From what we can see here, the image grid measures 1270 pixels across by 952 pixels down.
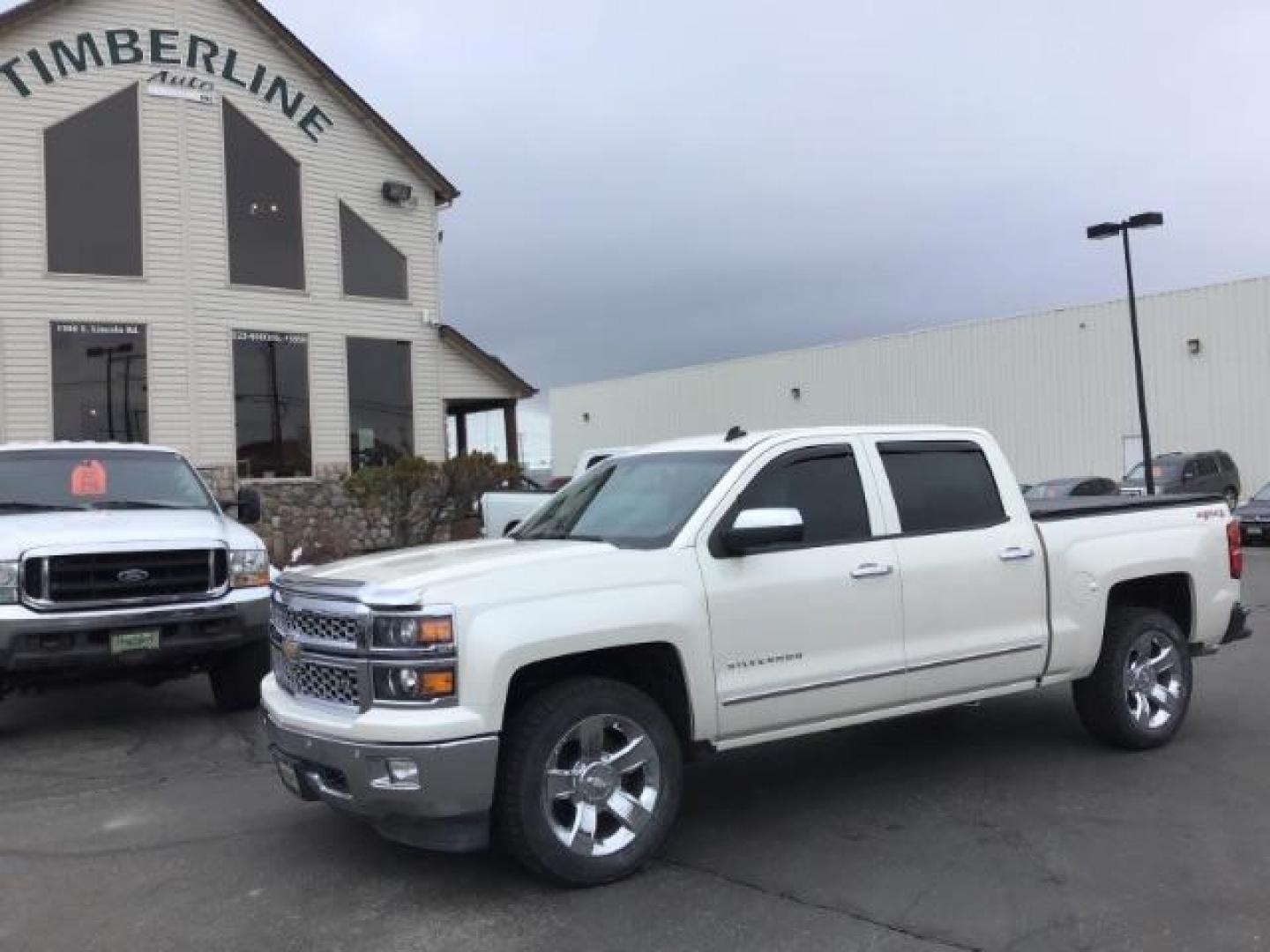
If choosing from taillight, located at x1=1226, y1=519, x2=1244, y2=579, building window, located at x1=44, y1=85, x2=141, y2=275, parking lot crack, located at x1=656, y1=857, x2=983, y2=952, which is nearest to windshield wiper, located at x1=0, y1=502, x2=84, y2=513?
parking lot crack, located at x1=656, y1=857, x2=983, y2=952

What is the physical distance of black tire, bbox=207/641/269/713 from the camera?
8.45m

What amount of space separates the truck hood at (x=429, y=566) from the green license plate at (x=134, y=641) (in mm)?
2788

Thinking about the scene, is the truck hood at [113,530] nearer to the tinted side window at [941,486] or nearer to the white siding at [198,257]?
the tinted side window at [941,486]

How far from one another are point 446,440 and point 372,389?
177cm

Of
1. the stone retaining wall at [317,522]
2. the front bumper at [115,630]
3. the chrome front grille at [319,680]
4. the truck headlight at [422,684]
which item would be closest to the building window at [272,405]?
the stone retaining wall at [317,522]

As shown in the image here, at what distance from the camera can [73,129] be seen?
18219 millimetres

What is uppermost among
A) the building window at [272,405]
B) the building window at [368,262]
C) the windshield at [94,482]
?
the building window at [368,262]

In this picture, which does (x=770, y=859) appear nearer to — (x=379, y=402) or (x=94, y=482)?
(x=94, y=482)

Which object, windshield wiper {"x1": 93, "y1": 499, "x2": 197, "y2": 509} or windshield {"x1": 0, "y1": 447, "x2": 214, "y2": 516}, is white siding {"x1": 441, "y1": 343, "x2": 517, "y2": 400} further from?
windshield wiper {"x1": 93, "y1": 499, "x2": 197, "y2": 509}

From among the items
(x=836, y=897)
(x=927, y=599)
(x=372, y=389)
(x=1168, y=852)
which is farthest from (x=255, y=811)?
(x=372, y=389)

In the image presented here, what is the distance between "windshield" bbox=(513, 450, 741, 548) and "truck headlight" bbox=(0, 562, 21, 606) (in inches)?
140

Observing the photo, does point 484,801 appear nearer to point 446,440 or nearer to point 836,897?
point 836,897

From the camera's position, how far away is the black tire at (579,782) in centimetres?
459

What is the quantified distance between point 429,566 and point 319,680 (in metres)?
0.65
